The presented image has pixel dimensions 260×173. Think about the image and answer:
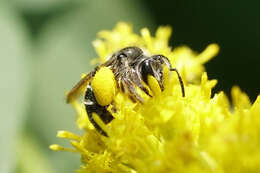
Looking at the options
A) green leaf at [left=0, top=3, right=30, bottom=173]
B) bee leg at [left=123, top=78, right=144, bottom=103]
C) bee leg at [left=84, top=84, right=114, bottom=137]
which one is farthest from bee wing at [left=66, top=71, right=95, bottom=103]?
green leaf at [left=0, top=3, right=30, bottom=173]

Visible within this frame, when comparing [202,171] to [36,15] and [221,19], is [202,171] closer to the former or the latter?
[36,15]

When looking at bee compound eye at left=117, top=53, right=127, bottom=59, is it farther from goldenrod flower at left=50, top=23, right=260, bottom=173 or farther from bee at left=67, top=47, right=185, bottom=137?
goldenrod flower at left=50, top=23, right=260, bottom=173

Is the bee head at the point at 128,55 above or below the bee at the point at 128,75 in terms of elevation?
above

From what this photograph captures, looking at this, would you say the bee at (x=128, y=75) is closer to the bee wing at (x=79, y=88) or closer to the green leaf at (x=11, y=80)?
the bee wing at (x=79, y=88)

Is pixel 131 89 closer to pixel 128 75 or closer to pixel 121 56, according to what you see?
pixel 128 75

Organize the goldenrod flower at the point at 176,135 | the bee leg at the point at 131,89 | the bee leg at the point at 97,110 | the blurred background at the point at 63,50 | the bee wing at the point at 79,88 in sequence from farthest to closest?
the blurred background at the point at 63,50 < the bee wing at the point at 79,88 < the bee leg at the point at 97,110 < the bee leg at the point at 131,89 < the goldenrod flower at the point at 176,135

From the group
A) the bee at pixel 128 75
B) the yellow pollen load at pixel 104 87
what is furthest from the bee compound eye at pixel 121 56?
the yellow pollen load at pixel 104 87

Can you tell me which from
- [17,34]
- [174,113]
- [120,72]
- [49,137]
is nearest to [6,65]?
[17,34]
